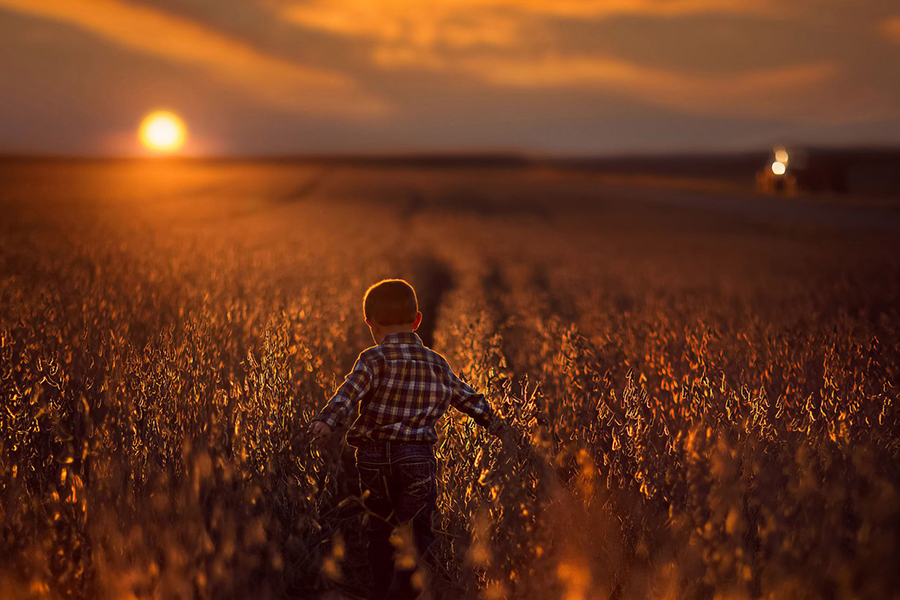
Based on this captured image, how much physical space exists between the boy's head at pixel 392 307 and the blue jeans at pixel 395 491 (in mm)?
480

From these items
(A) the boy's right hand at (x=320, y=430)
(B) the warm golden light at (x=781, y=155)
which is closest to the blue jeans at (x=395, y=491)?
(A) the boy's right hand at (x=320, y=430)

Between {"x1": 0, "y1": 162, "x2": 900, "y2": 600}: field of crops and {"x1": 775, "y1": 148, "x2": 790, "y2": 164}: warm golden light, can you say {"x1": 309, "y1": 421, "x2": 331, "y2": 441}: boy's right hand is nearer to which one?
{"x1": 0, "y1": 162, "x2": 900, "y2": 600}: field of crops

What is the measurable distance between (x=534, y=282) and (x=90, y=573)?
36.9 ft

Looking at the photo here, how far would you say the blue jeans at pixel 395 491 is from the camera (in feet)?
10.9

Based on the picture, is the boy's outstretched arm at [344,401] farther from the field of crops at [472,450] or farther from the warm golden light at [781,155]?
the warm golden light at [781,155]

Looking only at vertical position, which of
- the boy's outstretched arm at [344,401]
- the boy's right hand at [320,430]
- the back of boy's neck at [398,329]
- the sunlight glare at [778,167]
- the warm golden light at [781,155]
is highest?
the warm golden light at [781,155]

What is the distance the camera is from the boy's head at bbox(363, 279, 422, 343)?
3414 millimetres

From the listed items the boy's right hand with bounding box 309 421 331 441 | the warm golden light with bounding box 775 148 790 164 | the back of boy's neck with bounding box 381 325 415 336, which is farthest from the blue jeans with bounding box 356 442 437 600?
the warm golden light with bounding box 775 148 790 164

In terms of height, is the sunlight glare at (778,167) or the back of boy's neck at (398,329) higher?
the sunlight glare at (778,167)

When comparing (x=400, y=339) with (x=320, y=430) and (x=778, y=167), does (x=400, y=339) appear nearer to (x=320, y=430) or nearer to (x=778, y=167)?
(x=320, y=430)

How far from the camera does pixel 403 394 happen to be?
343 cm

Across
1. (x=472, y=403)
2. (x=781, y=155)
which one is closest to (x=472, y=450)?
(x=472, y=403)

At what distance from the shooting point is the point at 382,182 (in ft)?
176

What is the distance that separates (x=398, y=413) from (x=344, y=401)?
251 millimetres
